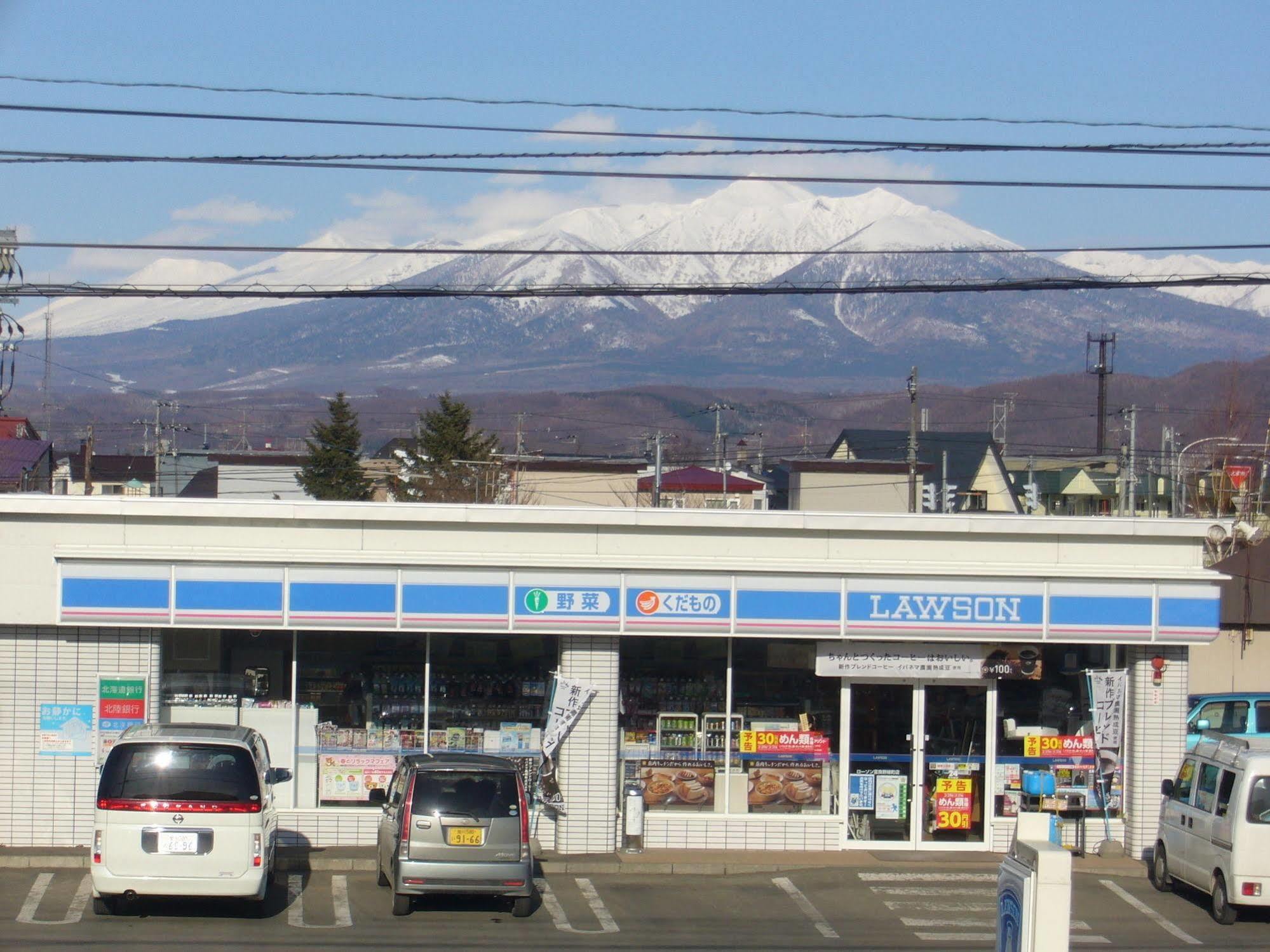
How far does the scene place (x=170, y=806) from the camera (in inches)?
495

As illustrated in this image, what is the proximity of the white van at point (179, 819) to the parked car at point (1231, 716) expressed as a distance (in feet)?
39.3

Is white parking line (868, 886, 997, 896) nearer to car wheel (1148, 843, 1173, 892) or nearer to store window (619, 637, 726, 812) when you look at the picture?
car wheel (1148, 843, 1173, 892)

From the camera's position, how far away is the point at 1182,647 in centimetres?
1667

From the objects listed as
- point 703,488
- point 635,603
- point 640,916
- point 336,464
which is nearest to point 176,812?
point 640,916

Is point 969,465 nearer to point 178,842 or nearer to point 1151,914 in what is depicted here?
point 1151,914

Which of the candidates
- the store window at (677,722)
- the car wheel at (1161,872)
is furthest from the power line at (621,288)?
the car wheel at (1161,872)

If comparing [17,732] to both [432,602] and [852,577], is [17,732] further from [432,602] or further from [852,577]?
[852,577]

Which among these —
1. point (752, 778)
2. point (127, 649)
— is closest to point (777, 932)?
point (752, 778)

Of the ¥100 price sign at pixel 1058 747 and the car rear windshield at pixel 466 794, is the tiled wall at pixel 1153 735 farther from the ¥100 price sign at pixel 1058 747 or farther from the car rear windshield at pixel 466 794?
the car rear windshield at pixel 466 794

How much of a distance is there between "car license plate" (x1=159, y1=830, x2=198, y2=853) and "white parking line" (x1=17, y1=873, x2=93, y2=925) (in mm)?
1228

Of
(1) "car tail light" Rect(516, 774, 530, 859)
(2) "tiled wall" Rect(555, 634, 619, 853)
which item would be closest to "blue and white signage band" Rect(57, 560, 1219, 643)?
(2) "tiled wall" Rect(555, 634, 619, 853)

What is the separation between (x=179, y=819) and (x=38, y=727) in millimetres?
4078

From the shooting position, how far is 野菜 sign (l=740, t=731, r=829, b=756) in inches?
662

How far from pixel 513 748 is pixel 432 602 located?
2.05 meters
